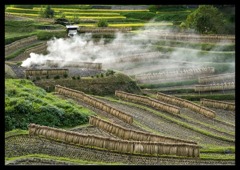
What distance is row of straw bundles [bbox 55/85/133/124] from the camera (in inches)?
1829

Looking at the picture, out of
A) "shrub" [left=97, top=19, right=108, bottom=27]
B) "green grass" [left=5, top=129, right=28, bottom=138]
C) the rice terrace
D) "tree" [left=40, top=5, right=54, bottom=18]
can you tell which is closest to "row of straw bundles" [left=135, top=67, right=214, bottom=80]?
the rice terrace

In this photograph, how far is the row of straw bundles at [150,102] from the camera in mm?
52656

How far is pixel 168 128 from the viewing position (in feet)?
153

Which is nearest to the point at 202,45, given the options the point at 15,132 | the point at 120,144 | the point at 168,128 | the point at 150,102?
the point at 150,102

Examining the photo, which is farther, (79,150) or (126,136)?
(126,136)

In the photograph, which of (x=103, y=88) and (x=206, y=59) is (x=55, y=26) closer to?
(x=206, y=59)

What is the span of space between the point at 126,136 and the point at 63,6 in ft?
288

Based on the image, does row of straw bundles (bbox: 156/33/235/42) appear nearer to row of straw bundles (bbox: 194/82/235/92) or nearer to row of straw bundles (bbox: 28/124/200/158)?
row of straw bundles (bbox: 194/82/235/92)

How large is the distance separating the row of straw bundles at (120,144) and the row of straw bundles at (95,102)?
33.7 feet

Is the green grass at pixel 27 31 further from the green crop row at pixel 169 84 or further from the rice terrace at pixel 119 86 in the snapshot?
the green crop row at pixel 169 84

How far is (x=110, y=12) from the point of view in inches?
4619

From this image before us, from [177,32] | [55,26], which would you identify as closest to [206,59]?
[177,32]

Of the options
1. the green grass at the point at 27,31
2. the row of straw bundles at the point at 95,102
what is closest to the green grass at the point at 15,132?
the row of straw bundles at the point at 95,102

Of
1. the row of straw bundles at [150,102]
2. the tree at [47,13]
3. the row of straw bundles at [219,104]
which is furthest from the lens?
the tree at [47,13]
